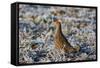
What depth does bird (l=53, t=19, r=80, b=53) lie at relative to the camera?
11.3ft

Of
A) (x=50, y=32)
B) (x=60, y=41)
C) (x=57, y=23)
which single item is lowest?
(x=60, y=41)

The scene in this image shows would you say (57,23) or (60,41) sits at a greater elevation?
(57,23)

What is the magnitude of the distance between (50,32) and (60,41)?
0.59ft

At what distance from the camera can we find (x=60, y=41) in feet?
11.4

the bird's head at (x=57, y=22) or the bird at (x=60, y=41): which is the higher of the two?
the bird's head at (x=57, y=22)

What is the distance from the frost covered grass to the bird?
0.04 m

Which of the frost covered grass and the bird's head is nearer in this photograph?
the frost covered grass

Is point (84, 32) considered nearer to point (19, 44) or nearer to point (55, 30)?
point (55, 30)

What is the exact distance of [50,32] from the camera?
11.2 ft

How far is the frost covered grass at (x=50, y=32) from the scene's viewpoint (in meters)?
3.28

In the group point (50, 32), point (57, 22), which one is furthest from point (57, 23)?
point (50, 32)

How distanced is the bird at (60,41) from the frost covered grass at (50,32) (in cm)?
4

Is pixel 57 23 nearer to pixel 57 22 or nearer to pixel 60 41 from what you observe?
pixel 57 22
